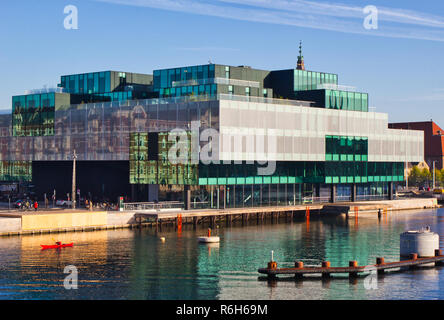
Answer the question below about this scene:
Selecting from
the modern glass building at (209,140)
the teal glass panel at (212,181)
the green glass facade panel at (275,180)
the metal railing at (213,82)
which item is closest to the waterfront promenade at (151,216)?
the modern glass building at (209,140)

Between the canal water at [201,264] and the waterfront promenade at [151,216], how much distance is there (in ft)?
7.19

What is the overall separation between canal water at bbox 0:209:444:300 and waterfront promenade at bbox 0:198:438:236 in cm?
219

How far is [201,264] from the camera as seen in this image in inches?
2980

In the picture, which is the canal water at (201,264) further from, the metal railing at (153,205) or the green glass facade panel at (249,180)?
the green glass facade panel at (249,180)

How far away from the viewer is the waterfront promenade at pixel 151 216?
97250mm

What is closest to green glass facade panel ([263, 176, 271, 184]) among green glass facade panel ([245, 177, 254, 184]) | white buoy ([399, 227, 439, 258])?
green glass facade panel ([245, 177, 254, 184])

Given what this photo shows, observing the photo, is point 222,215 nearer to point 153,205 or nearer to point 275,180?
point 153,205

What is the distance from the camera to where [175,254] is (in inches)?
3241

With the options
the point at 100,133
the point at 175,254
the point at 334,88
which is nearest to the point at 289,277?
the point at 175,254

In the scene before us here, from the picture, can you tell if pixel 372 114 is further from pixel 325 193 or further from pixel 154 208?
pixel 154 208

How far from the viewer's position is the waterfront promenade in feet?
319

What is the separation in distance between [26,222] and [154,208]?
990 inches

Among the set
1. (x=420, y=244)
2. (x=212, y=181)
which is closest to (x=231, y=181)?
(x=212, y=181)

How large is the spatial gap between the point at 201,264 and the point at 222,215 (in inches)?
1718
